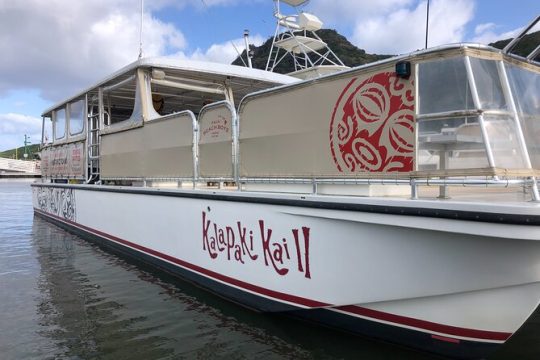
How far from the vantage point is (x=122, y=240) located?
7.43 m

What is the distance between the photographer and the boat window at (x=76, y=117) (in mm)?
9656

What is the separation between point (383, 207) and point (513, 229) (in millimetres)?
866

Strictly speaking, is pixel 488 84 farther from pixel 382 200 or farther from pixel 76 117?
pixel 76 117

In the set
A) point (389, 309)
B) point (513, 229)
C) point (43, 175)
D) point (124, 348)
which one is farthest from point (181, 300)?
point (43, 175)

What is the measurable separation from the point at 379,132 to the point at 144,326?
2920 millimetres

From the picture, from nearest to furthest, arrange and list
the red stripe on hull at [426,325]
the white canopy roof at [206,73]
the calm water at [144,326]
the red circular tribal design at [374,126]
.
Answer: the red stripe on hull at [426,325] → the red circular tribal design at [374,126] → the calm water at [144,326] → the white canopy roof at [206,73]

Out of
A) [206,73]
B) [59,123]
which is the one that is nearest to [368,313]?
[206,73]

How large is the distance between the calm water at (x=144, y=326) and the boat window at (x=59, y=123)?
4.88m

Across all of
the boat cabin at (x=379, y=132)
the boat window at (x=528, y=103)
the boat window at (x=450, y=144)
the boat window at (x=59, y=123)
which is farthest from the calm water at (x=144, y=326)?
the boat window at (x=59, y=123)

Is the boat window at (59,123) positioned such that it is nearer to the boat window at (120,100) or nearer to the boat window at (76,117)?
the boat window at (76,117)

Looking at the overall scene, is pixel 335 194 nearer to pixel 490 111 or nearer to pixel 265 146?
pixel 265 146

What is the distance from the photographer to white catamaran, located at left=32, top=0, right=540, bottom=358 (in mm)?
3057

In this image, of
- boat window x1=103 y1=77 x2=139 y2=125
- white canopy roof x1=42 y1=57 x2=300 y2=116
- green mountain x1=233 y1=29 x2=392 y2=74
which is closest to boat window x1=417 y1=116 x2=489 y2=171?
white canopy roof x1=42 y1=57 x2=300 y2=116

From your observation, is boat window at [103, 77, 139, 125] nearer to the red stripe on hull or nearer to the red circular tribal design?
the red circular tribal design
